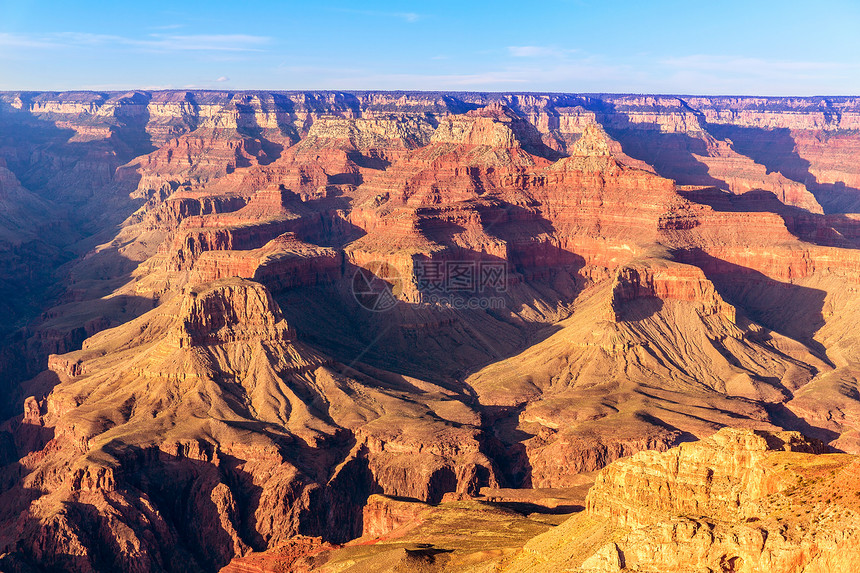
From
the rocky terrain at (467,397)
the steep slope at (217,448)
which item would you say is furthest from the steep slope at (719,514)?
the steep slope at (217,448)

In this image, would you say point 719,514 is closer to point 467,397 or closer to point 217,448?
point 217,448

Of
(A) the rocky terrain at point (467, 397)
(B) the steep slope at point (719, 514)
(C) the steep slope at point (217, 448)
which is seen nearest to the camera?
(B) the steep slope at point (719, 514)

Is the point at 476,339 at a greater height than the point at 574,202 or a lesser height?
lesser

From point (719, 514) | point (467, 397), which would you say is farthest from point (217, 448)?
point (719, 514)

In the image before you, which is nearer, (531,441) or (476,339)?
(531,441)

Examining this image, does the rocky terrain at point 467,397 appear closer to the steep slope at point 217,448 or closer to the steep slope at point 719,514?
the steep slope at point 719,514

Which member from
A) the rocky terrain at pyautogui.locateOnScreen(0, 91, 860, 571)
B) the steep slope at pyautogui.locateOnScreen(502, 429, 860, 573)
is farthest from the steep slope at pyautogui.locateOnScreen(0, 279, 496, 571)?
the steep slope at pyautogui.locateOnScreen(502, 429, 860, 573)

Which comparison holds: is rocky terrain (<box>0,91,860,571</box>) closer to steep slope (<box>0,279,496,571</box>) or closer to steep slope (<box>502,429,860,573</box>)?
steep slope (<box>502,429,860,573</box>)

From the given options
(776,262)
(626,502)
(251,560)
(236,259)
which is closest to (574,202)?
(776,262)

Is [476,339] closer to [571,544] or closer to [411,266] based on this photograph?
[411,266]
